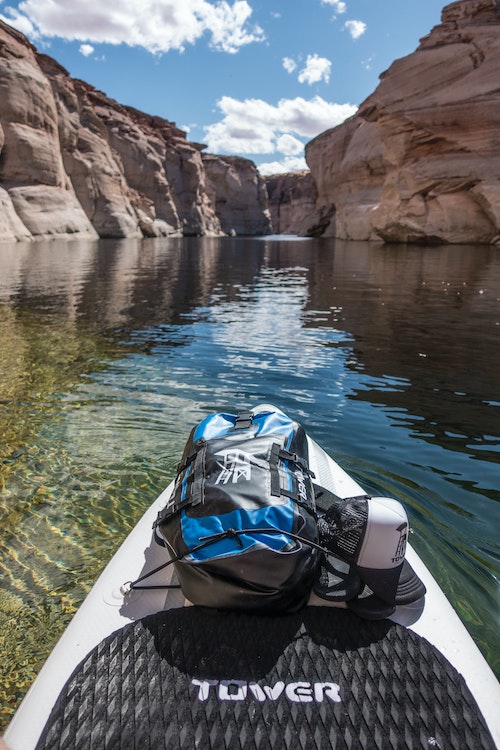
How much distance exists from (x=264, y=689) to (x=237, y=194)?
109475 mm

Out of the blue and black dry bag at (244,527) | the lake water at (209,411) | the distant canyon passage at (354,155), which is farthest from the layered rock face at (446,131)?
the blue and black dry bag at (244,527)

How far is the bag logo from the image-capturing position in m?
2.12

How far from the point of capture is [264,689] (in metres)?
1.63

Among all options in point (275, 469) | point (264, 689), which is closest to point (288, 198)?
point (275, 469)

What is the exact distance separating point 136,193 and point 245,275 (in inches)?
1769

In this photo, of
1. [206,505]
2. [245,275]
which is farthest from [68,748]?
[245,275]

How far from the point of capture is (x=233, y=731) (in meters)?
1.50

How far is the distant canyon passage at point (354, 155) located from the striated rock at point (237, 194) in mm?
35092

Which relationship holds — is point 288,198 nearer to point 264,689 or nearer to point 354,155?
point 354,155

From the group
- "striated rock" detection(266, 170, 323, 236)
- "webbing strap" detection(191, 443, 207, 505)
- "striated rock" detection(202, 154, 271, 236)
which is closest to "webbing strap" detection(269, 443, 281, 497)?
"webbing strap" detection(191, 443, 207, 505)

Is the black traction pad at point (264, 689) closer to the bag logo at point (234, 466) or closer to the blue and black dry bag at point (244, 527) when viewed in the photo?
the blue and black dry bag at point (244, 527)

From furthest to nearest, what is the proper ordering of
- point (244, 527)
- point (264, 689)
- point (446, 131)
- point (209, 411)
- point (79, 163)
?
point (79, 163) → point (446, 131) → point (209, 411) → point (244, 527) → point (264, 689)

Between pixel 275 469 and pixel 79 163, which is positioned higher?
pixel 79 163

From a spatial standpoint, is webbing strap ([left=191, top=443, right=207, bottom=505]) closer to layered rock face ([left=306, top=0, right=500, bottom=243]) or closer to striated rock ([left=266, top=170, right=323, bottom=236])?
layered rock face ([left=306, top=0, right=500, bottom=243])
